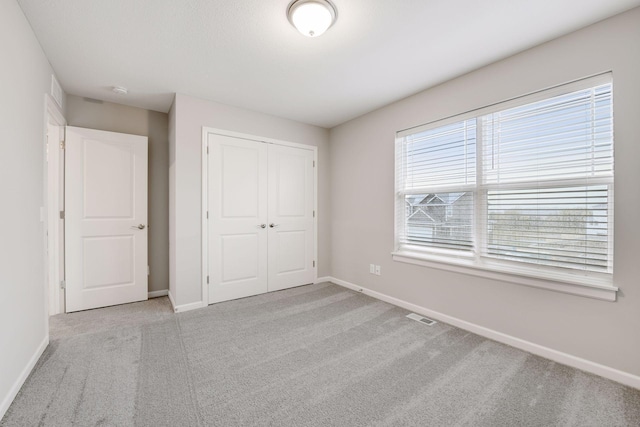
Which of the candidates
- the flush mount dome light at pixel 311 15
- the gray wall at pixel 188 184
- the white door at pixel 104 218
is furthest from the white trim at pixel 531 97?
the white door at pixel 104 218

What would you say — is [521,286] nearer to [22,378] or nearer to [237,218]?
[237,218]

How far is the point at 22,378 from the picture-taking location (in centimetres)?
180

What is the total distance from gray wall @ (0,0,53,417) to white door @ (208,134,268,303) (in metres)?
1.50

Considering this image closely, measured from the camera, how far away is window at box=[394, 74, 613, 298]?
2008 mm

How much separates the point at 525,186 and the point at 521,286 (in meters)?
0.85

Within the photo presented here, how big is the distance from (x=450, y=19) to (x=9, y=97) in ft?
9.54

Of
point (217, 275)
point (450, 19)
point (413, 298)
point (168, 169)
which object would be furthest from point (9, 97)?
point (413, 298)

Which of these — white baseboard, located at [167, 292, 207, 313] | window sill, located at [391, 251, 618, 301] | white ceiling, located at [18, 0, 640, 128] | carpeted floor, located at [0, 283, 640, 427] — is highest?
white ceiling, located at [18, 0, 640, 128]

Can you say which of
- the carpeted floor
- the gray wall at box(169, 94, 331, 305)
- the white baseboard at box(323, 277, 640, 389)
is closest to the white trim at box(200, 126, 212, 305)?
the gray wall at box(169, 94, 331, 305)

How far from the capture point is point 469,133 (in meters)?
2.74

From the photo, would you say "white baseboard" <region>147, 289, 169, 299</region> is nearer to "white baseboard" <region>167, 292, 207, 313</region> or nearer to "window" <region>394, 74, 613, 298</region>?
"white baseboard" <region>167, 292, 207, 313</region>

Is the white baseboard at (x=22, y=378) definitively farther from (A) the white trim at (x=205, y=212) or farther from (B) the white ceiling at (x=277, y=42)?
(B) the white ceiling at (x=277, y=42)

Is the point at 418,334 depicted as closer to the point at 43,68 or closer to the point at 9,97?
the point at 9,97

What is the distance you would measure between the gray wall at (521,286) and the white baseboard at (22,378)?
3284 millimetres
